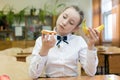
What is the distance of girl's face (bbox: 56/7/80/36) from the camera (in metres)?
1.43

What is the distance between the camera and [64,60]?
4.76 feet

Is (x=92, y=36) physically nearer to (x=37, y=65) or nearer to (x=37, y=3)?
(x=37, y=65)

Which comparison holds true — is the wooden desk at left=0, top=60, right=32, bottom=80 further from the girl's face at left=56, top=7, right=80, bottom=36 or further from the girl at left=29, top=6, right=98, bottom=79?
the girl's face at left=56, top=7, right=80, bottom=36

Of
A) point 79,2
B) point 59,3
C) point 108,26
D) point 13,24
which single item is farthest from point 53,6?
point 108,26

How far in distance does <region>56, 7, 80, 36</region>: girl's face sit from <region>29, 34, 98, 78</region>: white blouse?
0.33 feet

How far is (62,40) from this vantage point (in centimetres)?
152

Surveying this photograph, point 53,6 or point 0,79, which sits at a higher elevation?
point 53,6

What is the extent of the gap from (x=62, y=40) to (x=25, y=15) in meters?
7.67

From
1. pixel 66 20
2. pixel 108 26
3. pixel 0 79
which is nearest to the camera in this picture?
pixel 0 79

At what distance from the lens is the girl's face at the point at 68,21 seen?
4.70 feet

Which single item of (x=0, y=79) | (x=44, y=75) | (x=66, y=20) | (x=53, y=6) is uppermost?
(x=53, y=6)

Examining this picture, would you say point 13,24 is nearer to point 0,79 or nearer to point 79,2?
point 79,2

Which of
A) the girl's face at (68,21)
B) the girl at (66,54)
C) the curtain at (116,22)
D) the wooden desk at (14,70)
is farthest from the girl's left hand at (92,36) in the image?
the curtain at (116,22)

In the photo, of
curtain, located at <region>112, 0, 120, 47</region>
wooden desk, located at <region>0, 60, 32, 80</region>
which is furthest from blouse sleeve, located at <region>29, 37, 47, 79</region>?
curtain, located at <region>112, 0, 120, 47</region>
